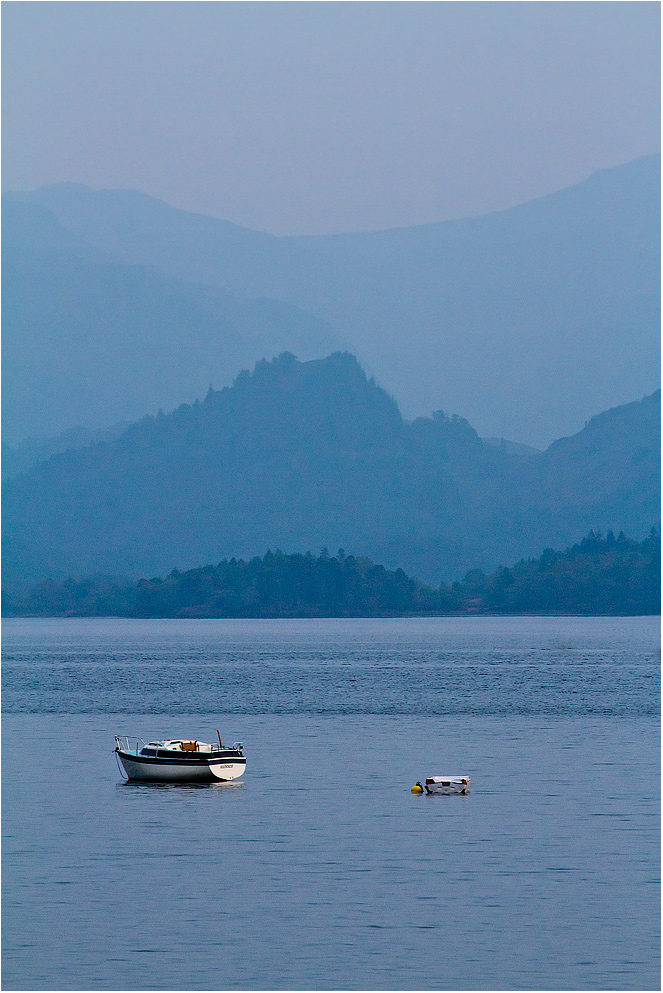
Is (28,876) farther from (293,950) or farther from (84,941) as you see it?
(293,950)

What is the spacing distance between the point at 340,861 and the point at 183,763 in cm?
2495

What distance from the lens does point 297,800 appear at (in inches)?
2894

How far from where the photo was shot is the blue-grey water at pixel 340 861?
43062 mm

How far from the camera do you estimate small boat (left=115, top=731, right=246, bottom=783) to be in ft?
262

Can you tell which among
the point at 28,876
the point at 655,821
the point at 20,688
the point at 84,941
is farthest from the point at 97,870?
the point at 20,688

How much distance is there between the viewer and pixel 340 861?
57.3 metres

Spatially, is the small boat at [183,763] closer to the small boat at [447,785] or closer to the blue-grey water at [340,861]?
the blue-grey water at [340,861]

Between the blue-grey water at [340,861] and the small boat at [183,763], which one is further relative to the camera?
the small boat at [183,763]

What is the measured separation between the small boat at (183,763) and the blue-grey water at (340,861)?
1.20 m

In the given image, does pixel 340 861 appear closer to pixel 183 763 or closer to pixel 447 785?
pixel 447 785

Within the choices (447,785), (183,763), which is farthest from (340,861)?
(183,763)

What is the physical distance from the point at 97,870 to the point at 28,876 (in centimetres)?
280

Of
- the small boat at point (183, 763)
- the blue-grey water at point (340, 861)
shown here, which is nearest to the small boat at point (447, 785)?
the blue-grey water at point (340, 861)

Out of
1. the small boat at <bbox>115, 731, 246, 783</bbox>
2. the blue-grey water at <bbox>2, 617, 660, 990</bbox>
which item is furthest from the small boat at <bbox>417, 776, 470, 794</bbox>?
the small boat at <bbox>115, 731, 246, 783</bbox>
